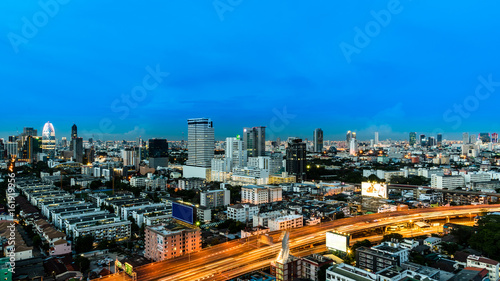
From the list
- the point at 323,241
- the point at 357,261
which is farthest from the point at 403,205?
the point at 357,261

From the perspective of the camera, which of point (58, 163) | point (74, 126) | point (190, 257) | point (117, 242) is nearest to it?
point (190, 257)

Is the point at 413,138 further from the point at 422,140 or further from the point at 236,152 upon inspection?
the point at 236,152

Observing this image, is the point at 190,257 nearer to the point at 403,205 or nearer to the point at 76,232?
the point at 76,232

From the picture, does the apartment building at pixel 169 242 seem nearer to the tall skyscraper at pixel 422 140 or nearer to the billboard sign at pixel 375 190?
the billboard sign at pixel 375 190

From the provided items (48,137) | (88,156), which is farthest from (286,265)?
(48,137)

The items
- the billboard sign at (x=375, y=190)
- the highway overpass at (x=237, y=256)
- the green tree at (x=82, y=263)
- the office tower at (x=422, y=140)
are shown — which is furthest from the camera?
the office tower at (x=422, y=140)

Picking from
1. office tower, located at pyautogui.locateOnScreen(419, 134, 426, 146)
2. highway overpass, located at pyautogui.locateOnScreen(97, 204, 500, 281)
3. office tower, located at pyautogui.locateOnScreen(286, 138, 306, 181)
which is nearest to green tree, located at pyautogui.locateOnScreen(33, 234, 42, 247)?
highway overpass, located at pyautogui.locateOnScreen(97, 204, 500, 281)

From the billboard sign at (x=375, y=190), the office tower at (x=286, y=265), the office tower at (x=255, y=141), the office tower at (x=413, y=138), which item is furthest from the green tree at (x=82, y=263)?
the office tower at (x=413, y=138)
